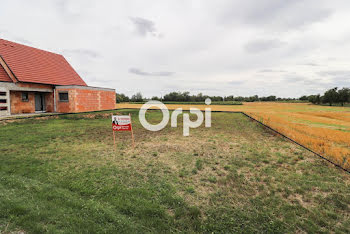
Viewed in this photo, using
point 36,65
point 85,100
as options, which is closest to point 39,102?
point 36,65

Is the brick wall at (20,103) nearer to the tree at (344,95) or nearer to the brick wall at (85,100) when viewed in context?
the brick wall at (85,100)

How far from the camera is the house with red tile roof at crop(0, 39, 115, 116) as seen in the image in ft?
57.5

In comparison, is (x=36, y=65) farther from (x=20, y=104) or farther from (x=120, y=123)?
(x=120, y=123)

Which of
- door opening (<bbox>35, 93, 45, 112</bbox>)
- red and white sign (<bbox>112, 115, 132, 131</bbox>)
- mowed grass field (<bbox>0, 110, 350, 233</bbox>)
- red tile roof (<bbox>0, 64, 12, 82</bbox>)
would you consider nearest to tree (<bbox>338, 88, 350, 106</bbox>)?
mowed grass field (<bbox>0, 110, 350, 233</bbox>)

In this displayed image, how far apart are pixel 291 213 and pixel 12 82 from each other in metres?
24.2

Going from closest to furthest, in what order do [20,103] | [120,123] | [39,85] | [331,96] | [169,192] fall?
[169,192], [120,123], [20,103], [39,85], [331,96]

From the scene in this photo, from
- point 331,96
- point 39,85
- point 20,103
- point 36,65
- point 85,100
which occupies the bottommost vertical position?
point 20,103

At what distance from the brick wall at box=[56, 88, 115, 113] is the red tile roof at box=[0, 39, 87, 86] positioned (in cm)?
239

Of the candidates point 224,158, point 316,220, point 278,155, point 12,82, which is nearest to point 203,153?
point 224,158

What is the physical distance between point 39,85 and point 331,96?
75502 millimetres

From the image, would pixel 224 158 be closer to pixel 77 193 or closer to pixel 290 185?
pixel 290 185

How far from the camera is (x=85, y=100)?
22.7m

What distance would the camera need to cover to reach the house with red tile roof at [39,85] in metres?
17.5

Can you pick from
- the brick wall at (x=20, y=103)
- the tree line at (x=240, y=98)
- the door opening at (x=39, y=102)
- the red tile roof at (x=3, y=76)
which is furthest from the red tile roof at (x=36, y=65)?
the tree line at (x=240, y=98)
